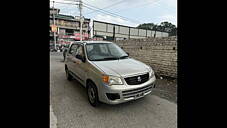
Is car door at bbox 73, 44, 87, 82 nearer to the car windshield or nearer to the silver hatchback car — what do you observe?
the silver hatchback car

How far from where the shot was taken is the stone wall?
16.3 feet

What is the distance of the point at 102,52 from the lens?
368 centimetres

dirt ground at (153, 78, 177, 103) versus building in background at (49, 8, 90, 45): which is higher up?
building in background at (49, 8, 90, 45)

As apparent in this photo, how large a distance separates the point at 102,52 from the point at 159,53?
299 cm

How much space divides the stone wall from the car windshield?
236 centimetres

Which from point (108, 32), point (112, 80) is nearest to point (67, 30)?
point (108, 32)

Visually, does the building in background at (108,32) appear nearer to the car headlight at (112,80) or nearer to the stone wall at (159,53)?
the stone wall at (159,53)

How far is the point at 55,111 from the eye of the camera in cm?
275

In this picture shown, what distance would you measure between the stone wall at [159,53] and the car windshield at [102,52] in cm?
236

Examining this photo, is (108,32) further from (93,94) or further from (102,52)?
(93,94)

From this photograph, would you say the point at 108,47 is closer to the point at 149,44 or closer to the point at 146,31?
the point at 149,44

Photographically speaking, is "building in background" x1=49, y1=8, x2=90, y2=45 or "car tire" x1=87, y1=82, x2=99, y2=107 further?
"building in background" x1=49, y1=8, x2=90, y2=45

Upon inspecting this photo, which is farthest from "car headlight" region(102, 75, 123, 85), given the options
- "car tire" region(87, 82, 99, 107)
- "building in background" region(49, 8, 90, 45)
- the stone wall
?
"building in background" region(49, 8, 90, 45)

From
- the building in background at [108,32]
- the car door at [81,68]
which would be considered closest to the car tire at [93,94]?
the car door at [81,68]
